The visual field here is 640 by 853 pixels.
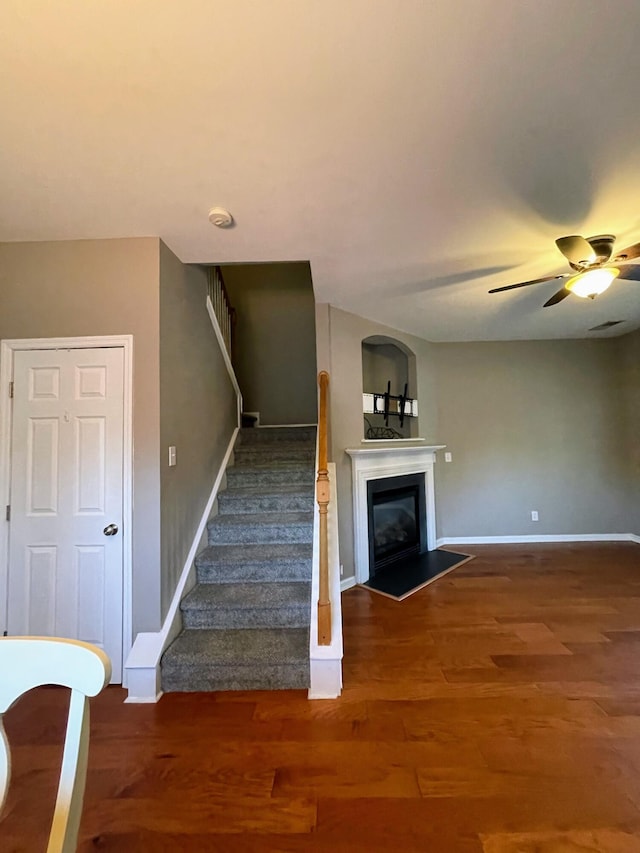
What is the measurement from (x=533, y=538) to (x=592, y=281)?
357cm

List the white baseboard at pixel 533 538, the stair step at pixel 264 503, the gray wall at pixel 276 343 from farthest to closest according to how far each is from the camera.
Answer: the gray wall at pixel 276 343 < the white baseboard at pixel 533 538 < the stair step at pixel 264 503

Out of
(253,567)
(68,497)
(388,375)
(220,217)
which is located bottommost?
(253,567)

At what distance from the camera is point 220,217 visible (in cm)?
205

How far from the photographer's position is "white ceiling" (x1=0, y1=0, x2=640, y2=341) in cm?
114

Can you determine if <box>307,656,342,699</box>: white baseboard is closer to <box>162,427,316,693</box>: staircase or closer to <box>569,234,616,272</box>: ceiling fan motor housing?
<box>162,427,316,693</box>: staircase

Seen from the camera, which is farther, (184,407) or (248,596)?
(184,407)

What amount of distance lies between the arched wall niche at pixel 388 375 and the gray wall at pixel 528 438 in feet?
1.58

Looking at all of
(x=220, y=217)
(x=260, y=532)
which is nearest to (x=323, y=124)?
(x=220, y=217)

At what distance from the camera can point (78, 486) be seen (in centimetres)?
222

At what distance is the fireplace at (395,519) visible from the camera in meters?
3.84

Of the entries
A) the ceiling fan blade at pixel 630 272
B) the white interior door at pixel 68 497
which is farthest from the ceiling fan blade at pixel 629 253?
the white interior door at pixel 68 497

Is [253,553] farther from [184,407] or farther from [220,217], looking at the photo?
[220,217]

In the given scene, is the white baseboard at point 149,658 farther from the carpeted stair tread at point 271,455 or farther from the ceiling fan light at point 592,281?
the ceiling fan light at point 592,281

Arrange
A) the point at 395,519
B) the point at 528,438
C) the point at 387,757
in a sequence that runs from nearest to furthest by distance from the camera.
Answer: the point at 387,757 < the point at 395,519 < the point at 528,438
